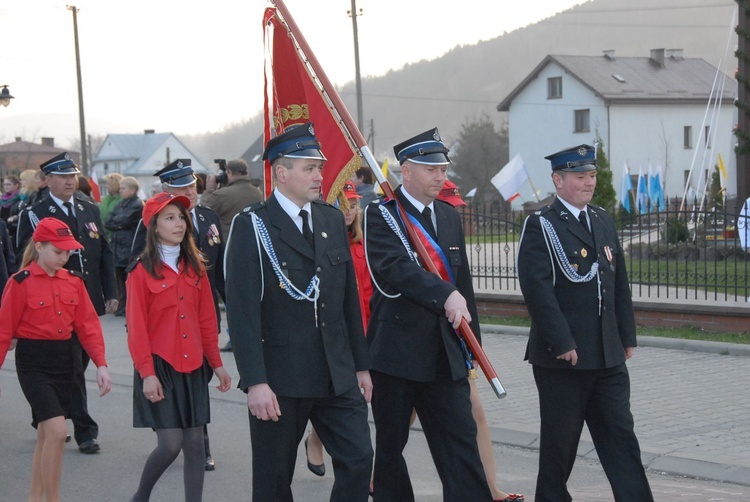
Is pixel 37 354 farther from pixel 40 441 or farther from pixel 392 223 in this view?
pixel 392 223

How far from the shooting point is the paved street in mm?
6230

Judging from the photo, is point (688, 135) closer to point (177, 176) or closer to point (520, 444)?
point (520, 444)

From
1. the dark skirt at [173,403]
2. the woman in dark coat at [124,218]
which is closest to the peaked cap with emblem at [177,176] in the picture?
the dark skirt at [173,403]

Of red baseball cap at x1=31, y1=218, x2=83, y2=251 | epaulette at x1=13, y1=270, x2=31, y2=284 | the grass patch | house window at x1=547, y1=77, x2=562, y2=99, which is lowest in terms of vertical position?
the grass patch

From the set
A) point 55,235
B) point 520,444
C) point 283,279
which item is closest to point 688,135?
Answer: point 520,444

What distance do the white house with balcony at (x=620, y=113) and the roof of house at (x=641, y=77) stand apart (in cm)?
6

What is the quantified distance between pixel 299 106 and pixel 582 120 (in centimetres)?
5684

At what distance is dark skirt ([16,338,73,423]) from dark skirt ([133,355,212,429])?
743 millimetres

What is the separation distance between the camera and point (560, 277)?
506 cm

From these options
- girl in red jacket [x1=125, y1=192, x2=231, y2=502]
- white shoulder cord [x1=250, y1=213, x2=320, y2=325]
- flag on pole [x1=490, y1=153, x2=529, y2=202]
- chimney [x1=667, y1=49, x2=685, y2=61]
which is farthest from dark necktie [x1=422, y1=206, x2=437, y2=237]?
chimney [x1=667, y1=49, x2=685, y2=61]

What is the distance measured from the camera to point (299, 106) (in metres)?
5.81

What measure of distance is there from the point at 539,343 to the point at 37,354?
2973mm

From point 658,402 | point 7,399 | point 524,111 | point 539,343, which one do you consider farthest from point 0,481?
point 524,111

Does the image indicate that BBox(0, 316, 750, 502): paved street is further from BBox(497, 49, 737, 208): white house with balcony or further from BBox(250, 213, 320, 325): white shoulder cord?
BBox(497, 49, 737, 208): white house with balcony
